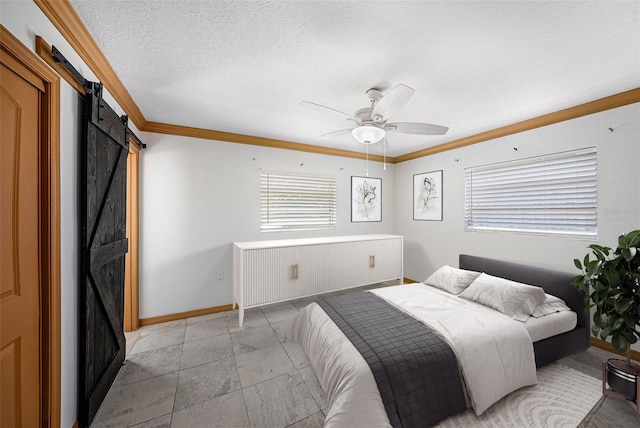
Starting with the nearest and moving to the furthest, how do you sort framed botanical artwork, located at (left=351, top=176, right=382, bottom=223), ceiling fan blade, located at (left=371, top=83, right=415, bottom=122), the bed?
the bed
ceiling fan blade, located at (left=371, top=83, right=415, bottom=122)
framed botanical artwork, located at (left=351, top=176, right=382, bottom=223)

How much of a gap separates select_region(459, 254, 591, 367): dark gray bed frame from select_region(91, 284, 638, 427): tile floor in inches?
7.7

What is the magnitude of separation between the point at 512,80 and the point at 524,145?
→ 134cm

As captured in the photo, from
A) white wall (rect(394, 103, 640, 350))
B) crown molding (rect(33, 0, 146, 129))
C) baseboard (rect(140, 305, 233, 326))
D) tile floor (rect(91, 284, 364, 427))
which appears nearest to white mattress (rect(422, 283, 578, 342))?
white wall (rect(394, 103, 640, 350))

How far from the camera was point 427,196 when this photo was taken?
4156 millimetres

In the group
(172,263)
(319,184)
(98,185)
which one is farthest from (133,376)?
(319,184)

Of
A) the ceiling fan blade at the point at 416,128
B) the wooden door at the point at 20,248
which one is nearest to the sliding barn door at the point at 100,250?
Answer: the wooden door at the point at 20,248

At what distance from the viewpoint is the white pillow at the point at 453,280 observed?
8.97 ft

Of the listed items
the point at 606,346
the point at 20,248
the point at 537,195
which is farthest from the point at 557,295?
the point at 20,248

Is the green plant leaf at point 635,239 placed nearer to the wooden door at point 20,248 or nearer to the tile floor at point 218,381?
the tile floor at point 218,381

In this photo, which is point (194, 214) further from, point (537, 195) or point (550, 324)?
point (537, 195)

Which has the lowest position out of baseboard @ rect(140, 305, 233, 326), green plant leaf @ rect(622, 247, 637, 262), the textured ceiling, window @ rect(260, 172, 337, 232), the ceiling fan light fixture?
baseboard @ rect(140, 305, 233, 326)

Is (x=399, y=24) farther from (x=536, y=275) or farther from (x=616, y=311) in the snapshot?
(x=536, y=275)

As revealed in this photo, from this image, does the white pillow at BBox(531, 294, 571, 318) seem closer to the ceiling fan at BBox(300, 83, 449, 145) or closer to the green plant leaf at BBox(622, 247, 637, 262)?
the green plant leaf at BBox(622, 247, 637, 262)

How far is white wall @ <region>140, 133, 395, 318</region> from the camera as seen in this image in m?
2.95
